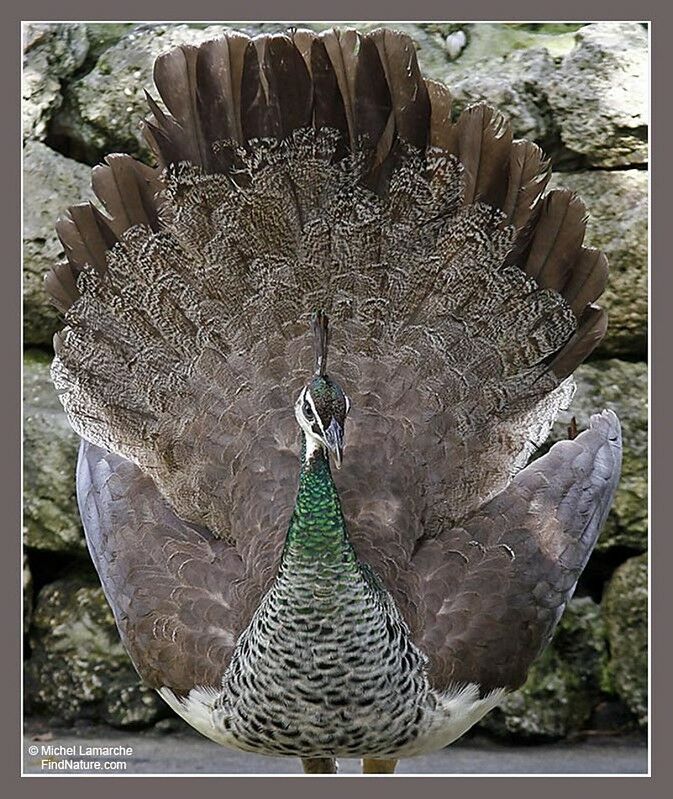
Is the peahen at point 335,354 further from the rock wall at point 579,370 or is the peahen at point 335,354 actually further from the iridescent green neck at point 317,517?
the rock wall at point 579,370

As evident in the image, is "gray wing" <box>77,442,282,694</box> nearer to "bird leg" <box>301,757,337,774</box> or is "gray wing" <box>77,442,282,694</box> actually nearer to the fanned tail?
the fanned tail

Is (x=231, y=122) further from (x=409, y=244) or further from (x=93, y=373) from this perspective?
(x=93, y=373)

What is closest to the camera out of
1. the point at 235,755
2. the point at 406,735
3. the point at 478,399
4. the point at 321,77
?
the point at 406,735

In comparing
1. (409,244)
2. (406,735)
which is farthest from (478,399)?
(406,735)

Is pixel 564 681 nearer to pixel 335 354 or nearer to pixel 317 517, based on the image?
pixel 335 354

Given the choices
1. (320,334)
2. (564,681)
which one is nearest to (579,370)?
(564,681)

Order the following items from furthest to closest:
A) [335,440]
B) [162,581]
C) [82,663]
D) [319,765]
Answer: [82,663]
[319,765]
[162,581]
[335,440]

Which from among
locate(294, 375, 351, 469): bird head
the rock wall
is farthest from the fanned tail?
the rock wall
